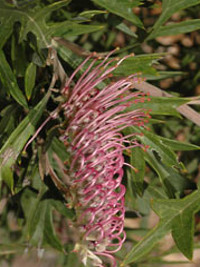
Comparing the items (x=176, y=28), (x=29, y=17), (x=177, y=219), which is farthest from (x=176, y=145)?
(x=29, y=17)

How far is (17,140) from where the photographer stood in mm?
829

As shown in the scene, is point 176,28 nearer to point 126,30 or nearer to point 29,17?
point 126,30

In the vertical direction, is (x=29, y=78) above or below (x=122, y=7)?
below

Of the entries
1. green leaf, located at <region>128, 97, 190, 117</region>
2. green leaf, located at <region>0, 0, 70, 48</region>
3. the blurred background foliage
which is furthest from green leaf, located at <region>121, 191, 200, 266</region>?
green leaf, located at <region>0, 0, 70, 48</region>

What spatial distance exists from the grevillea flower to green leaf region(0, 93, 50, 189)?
0.18 ft

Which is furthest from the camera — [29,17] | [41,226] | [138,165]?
[41,226]

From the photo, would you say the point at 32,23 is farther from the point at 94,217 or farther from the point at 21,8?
the point at 94,217

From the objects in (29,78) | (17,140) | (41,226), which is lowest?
(41,226)

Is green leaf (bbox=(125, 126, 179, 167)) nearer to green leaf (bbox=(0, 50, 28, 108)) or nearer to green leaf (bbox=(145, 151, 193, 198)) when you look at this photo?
green leaf (bbox=(145, 151, 193, 198))

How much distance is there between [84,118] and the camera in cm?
84

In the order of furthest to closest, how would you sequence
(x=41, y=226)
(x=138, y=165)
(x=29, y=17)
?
1. (x=41, y=226)
2. (x=138, y=165)
3. (x=29, y=17)

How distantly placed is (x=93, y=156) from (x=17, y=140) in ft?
0.44

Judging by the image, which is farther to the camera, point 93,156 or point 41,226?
point 41,226

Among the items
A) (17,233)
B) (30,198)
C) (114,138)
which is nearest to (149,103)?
(114,138)
